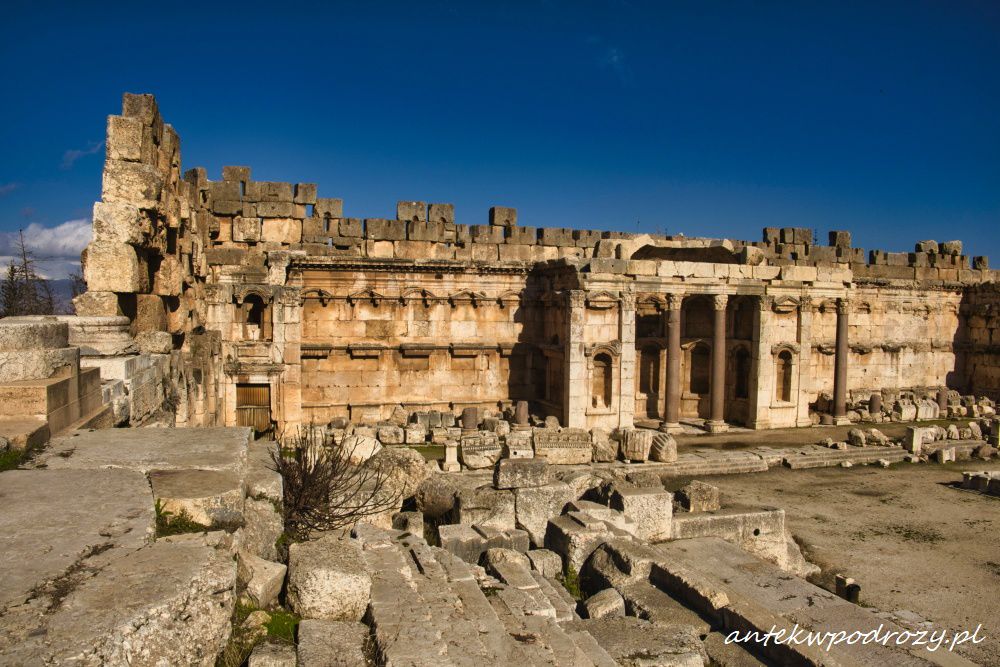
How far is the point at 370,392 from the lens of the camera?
69.1 feet

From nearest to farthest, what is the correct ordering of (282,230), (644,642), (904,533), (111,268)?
(644,642) → (111,268) → (904,533) → (282,230)

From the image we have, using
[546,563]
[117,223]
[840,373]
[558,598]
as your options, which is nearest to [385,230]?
[117,223]

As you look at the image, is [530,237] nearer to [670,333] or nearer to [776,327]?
[670,333]

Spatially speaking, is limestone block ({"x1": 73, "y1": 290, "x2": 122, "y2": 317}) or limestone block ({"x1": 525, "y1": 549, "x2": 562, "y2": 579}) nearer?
limestone block ({"x1": 73, "y1": 290, "x2": 122, "y2": 317})

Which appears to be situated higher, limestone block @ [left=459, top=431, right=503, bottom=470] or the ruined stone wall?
the ruined stone wall

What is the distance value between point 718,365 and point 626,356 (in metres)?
3.79

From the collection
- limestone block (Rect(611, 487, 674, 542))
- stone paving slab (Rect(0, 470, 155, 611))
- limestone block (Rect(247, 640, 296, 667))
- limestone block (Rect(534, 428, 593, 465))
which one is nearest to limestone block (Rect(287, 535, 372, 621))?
limestone block (Rect(247, 640, 296, 667))

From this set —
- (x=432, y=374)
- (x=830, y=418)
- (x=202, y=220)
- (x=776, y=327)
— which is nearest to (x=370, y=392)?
(x=432, y=374)

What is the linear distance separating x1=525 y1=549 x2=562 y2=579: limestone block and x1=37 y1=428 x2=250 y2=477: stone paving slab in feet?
15.0

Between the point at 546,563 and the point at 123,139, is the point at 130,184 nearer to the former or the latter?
the point at 123,139

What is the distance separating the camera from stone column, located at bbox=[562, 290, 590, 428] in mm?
19438

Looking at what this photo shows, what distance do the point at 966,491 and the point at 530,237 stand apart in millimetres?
13365

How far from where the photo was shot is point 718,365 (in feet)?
72.1

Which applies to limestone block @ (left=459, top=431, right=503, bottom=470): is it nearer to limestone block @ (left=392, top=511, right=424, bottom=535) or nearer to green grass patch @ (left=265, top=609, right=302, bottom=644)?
limestone block @ (left=392, top=511, right=424, bottom=535)
